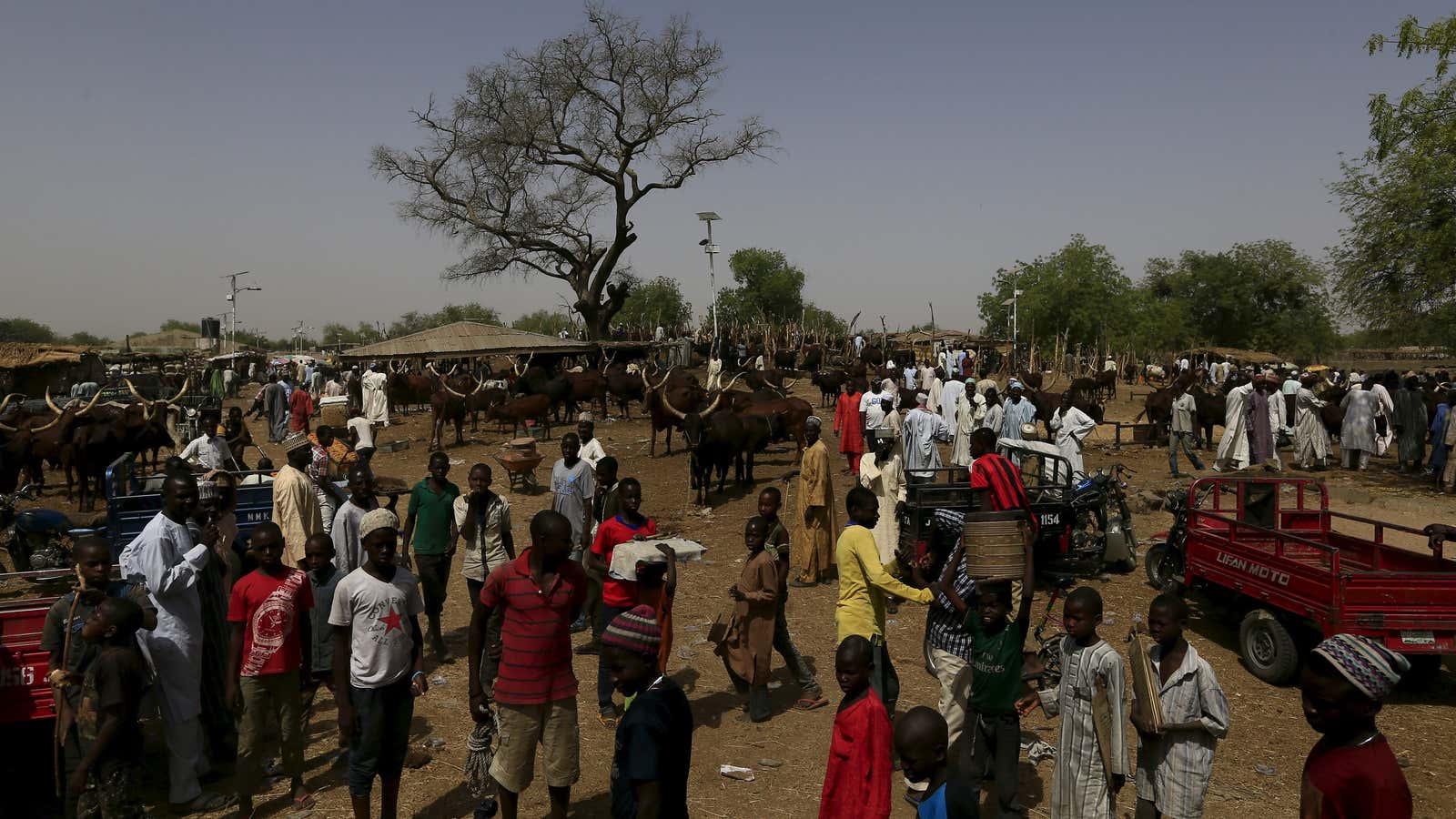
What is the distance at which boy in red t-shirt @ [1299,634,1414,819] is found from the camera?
9.00 feet

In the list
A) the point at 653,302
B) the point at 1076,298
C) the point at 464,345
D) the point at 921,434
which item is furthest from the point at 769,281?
the point at 921,434

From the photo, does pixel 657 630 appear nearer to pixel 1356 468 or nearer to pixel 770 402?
pixel 770 402

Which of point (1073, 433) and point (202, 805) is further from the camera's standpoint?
point (1073, 433)

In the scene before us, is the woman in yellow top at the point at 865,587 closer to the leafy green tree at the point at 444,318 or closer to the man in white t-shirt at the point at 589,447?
the man in white t-shirt at the point at 589,447

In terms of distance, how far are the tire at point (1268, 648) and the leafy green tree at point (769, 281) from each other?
239 ft

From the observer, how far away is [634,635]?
3.58 metres

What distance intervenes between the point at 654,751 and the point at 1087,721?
2.22 meters

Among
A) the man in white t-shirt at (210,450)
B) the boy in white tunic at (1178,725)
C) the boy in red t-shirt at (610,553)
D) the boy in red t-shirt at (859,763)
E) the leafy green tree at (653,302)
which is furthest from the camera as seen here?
the leafy green tree at (653,302)

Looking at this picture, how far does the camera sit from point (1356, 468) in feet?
59.0

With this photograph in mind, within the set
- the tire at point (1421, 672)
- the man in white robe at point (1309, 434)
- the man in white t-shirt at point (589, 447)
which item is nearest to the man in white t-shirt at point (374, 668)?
the man in white t-shirt at point (589, 447)

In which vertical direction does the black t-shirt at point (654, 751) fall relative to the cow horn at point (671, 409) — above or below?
below

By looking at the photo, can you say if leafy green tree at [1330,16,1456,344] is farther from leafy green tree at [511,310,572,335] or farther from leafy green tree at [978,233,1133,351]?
leafy green tree at [511,310,572,335]

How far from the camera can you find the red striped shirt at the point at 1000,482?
23.3 ft

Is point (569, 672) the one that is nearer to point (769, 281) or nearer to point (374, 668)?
point (374, 668)
